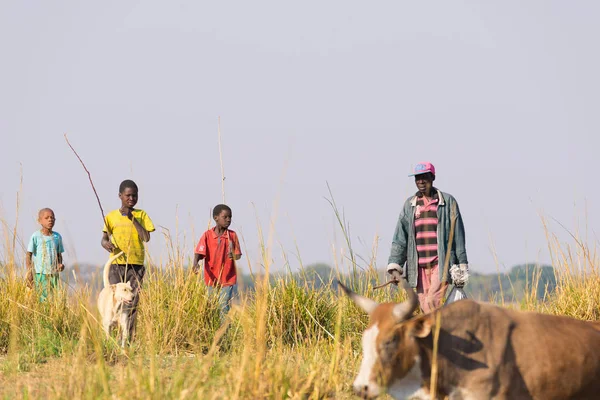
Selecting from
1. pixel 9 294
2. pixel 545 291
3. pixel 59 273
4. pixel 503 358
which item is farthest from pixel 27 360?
pixel 545 291

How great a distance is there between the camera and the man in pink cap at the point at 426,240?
8031 mm

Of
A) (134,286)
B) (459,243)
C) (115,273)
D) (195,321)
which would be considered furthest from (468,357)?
(115,273)

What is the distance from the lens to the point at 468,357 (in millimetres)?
5383

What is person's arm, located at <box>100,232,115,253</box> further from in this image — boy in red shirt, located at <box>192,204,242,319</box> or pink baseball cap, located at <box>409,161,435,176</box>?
pink baseball cap, located at <box>409,161,435,176</box>

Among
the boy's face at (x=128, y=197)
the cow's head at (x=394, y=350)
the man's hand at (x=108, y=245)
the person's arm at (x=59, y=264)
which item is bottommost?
the cow's head at (x=394, y=350)

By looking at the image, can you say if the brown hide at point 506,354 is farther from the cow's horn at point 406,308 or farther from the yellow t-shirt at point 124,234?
the yellow t-shirt at point 124,234

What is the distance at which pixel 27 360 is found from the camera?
732 centimetres

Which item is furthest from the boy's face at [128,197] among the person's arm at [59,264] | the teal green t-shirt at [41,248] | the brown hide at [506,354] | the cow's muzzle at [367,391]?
the cow's muzzle at [367,391]

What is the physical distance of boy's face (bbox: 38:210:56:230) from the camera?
10.9 meters

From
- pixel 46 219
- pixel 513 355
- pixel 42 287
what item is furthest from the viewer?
pixel 46 219

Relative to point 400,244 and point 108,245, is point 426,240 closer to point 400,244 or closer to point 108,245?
point 400,244

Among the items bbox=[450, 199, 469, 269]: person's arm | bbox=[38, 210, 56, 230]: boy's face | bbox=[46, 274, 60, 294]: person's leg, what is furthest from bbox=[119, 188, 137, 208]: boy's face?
bbox=[450, 199, 469, 269]: person's arm

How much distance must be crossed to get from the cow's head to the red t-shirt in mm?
4943

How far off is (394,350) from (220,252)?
5.25 m
